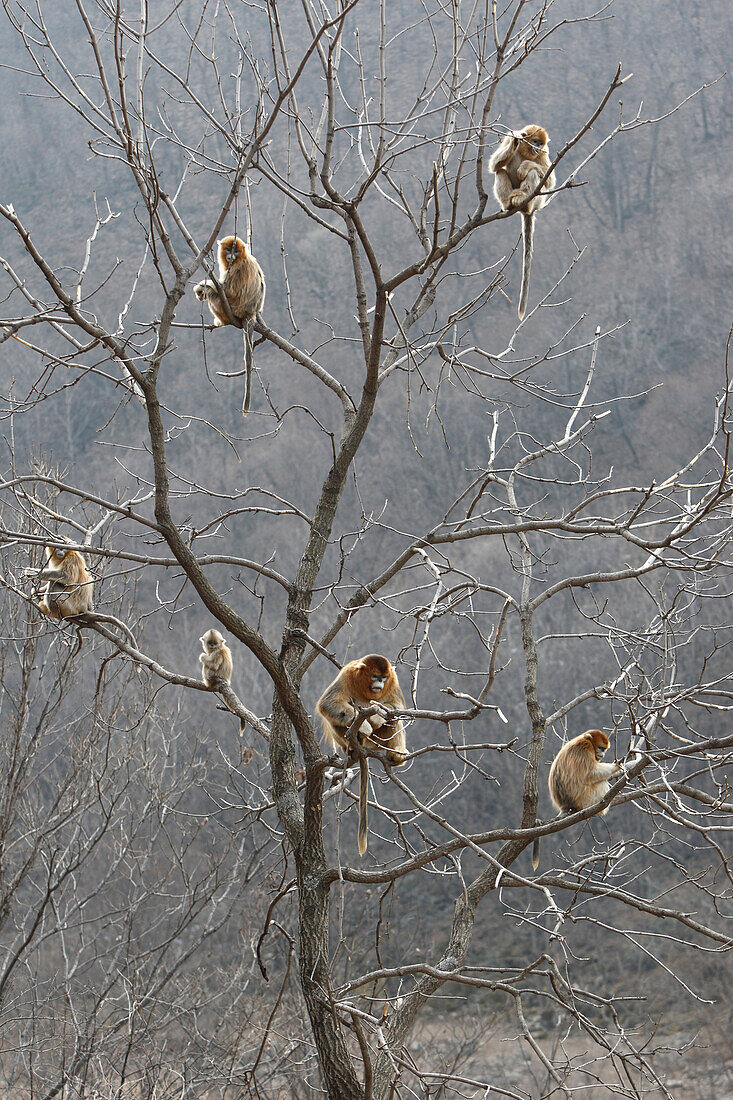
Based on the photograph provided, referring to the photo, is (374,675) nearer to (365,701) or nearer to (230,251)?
(365,701)

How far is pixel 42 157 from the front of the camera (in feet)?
93.6

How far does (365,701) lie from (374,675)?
192mm

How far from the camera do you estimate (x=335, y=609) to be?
17.8 metres

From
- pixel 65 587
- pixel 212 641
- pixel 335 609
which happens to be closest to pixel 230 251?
pixel 65 587

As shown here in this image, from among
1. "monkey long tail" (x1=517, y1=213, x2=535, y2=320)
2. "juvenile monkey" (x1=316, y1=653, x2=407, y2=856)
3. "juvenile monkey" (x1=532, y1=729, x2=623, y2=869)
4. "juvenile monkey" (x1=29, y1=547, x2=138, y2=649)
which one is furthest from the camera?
"juvenile monkey" (x1=29, y1=547, x2=138, y2=649)

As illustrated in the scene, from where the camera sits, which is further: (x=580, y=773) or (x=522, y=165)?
(x=522, y=165)

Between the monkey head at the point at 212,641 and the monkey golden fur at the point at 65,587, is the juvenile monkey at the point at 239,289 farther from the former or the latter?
the monkey head at the point at 212,641

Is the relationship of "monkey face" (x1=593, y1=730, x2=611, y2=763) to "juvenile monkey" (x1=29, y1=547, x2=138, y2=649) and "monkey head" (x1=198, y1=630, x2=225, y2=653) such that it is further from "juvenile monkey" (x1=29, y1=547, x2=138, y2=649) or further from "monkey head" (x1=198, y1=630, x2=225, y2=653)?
"juvenile monkey" (x1=29, y1=547, x2=138, y2=649)

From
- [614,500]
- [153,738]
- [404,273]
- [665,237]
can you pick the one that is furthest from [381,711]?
[665,237]

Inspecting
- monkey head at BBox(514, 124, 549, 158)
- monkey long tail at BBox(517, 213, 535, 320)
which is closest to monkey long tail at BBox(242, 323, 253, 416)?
monkey long tail at BBox(517, 213, 535, 320)

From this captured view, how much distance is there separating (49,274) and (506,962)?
1481cm

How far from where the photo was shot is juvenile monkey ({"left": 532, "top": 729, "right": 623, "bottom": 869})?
17.6ft

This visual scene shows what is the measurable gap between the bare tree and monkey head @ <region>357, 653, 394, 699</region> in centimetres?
22

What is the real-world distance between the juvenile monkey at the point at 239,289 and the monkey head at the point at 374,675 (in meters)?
1.63
